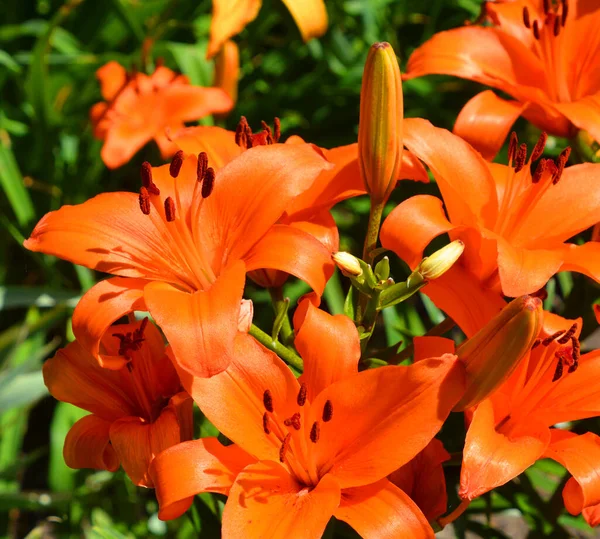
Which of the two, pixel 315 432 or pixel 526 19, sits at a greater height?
pixel 526 19

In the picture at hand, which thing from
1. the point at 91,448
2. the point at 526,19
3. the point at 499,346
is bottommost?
the point at 91,448

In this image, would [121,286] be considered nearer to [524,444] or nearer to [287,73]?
[524,444]

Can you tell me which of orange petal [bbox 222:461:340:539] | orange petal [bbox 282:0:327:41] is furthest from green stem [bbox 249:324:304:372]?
orange petal [bbox 282:0:327:41]

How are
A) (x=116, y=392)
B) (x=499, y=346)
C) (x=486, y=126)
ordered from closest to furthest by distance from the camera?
(x=499, y=346) → (x=116, y=392) → (x=486, y=126)

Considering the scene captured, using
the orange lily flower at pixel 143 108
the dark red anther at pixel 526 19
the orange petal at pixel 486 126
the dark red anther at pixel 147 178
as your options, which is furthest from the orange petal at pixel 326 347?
the orange lily flower at pixel 143 108

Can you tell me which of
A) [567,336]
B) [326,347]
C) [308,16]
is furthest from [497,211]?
[308,16]

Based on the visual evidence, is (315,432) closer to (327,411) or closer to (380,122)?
(327,411)

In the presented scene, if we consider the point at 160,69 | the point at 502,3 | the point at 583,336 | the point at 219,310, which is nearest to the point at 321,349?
the point at 219,310
